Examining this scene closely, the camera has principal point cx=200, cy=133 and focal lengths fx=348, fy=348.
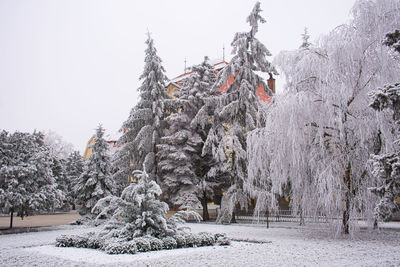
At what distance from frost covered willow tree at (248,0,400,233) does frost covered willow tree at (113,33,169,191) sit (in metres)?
13.6

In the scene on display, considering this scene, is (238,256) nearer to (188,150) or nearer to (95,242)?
(95,242)

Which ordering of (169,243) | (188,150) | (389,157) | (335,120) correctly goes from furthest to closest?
(188,150)
(335,120)
(169,243)
(389,157)

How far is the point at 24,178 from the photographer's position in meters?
18.1

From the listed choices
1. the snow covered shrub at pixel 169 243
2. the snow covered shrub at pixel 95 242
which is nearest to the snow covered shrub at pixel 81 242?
the snow covered shrub at pixel 95 242

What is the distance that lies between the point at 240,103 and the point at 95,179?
11.3 metres

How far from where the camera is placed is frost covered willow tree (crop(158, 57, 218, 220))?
24094 mm

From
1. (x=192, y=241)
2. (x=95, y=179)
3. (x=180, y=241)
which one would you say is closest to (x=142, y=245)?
(x=180, y=241)

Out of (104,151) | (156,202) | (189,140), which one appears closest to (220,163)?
(189,140)

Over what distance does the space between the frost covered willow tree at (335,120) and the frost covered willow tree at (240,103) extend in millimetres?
8007

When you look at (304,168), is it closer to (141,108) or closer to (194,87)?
(194,87)

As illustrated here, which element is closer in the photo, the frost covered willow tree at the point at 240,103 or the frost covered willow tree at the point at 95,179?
the frost covered willow tree at the point at 240,103

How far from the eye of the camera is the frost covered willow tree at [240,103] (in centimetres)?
2177

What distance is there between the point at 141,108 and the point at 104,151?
4.44 m

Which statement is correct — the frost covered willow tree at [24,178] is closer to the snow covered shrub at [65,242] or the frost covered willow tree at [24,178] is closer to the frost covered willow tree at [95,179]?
the frost covered willow tree at [95,179]
